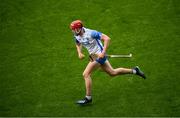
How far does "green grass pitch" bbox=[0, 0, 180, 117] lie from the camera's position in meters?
10.4

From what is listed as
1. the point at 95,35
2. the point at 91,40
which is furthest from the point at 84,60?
the point at 95,35

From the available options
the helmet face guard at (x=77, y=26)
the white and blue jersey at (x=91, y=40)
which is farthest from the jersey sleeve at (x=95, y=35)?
the helmet face guard at (x=77, y=26)

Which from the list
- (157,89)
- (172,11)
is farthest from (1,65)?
(172,11)

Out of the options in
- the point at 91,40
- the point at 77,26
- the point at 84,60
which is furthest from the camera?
the point at 84,60

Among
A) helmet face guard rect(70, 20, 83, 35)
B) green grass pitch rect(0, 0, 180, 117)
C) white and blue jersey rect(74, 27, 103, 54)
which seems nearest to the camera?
helmet face guard rect(70, 20, 83, 35)

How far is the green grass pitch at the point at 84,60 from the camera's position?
10.4m

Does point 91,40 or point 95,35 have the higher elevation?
point 95,35

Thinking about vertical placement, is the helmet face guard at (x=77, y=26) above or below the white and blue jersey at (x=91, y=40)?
above

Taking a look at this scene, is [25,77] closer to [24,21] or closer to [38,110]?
[38,110]

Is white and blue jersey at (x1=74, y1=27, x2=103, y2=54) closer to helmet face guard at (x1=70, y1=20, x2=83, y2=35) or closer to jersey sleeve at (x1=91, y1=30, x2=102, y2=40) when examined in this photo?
jersey sleeve at (x1=91, y1=30, x2=102, y2=40)

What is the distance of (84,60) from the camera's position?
1240cm

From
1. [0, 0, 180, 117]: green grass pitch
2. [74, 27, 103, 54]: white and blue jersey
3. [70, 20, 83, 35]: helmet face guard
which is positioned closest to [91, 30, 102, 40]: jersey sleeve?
[74, 27, 103, 54]: white and blue jersey

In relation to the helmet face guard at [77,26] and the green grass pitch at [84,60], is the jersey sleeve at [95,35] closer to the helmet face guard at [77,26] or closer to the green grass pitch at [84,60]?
the helmet face guard at [77,26]

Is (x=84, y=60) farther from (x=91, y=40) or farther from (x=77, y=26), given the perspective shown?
(x=77, y=26)
